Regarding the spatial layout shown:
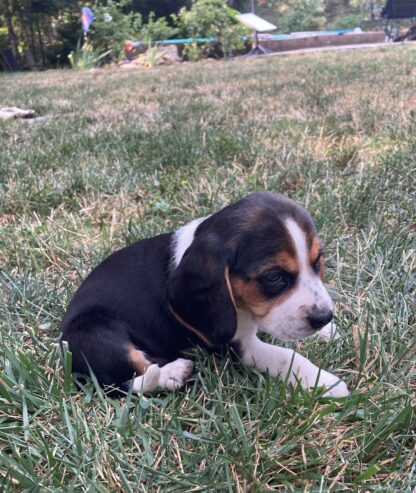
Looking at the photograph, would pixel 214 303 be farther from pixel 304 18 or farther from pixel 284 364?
pixel 304 18

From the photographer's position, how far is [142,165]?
5.24 m

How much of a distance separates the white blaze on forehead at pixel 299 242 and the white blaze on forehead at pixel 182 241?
0.46 m

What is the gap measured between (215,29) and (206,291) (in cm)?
2372

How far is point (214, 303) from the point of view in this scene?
7.68 feet

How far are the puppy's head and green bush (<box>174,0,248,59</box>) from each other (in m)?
22.3

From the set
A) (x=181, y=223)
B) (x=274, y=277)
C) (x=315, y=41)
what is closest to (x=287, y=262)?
(x=274, y=277)

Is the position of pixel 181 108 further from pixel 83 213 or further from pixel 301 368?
pixel 301 368

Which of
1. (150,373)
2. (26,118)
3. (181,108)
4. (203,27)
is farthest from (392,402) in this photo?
(203,27)

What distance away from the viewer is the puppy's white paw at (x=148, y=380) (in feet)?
7.97

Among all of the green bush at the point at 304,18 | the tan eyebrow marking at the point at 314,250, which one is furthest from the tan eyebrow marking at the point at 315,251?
the green bush at the point at 304,18

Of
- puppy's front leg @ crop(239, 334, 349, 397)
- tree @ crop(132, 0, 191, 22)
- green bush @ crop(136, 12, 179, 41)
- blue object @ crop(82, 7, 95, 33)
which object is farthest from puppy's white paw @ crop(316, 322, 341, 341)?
tree @ crop(132, 0, 191, 22)

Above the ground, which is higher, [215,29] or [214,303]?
[214,303]

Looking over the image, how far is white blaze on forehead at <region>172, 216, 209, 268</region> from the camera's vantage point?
8.56ft

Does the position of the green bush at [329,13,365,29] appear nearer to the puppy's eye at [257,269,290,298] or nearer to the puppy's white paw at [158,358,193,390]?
the puppy's eye at [257,269,290,298]
